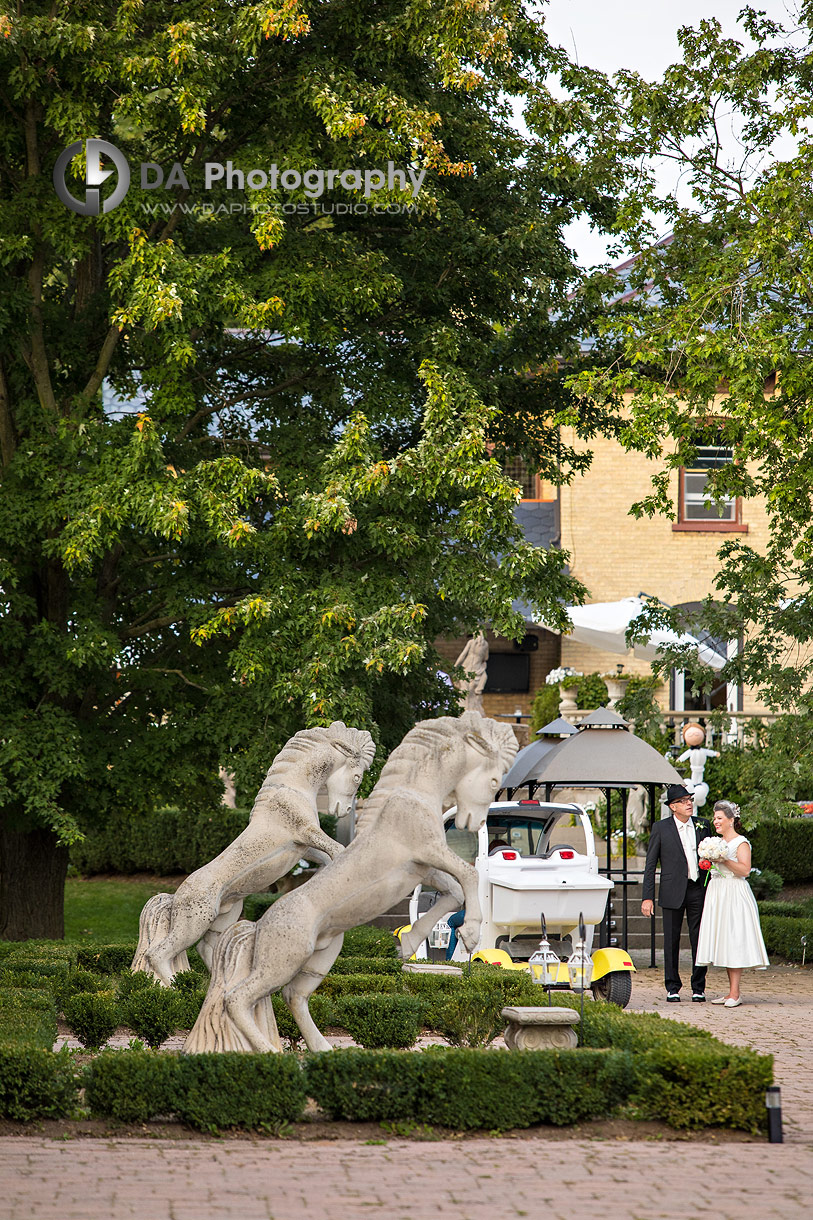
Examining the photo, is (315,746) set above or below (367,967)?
above

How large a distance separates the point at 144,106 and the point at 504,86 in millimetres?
5140

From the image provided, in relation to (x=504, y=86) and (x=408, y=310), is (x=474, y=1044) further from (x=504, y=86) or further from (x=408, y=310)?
(x=504, y=86)

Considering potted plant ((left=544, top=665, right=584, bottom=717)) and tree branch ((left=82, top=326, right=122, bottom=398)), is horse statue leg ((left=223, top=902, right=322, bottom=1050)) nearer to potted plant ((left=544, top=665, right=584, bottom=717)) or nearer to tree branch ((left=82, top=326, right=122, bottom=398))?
tree branch ((left=82, top=326, right=122, bottom=398))

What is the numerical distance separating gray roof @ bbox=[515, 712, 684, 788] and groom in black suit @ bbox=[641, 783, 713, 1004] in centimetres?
89

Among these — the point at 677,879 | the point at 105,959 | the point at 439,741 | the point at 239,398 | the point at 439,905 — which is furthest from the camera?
the point at 239,398

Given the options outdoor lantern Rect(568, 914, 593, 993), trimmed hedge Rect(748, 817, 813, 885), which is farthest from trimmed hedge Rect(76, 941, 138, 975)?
trimmed hedge Rect(748, 817, 813, 885)

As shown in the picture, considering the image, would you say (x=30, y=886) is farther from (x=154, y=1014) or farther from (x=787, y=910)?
(x=787, y=910)

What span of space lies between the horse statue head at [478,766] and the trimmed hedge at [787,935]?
1065 centimetres

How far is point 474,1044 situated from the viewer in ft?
30.2

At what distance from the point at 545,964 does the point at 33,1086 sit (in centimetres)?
538

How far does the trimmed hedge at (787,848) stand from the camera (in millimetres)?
21141

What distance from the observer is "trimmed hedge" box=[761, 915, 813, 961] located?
17.5 metres

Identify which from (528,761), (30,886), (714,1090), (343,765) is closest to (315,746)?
(343,765)

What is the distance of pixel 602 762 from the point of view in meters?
15.0
